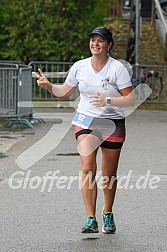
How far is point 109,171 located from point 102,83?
86 centimetres

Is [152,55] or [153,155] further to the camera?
[152,55]

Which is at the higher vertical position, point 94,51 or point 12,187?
point 94,51

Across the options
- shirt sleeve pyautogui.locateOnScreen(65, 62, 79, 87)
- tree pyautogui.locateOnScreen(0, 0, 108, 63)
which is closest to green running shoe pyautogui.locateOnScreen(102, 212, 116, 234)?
shirt sleeve pyautogui.locateOnScreen(65, 62, 79, 87)

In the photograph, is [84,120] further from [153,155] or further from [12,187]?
[153,155]

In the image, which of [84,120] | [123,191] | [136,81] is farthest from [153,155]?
[136,81]

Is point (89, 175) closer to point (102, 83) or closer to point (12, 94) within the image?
point (102, 83)

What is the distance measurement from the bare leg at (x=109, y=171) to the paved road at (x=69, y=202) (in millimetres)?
335

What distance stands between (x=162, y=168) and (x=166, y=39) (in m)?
18.8

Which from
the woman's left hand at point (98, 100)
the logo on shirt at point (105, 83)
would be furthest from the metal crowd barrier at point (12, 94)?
the woman's left hand at point (98, 100)

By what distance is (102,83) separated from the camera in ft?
24.0

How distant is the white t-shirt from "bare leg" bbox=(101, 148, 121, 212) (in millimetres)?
353

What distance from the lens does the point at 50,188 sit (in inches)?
392

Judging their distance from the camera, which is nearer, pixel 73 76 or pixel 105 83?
pixel 105 83

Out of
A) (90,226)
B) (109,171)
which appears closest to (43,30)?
(109,171)
